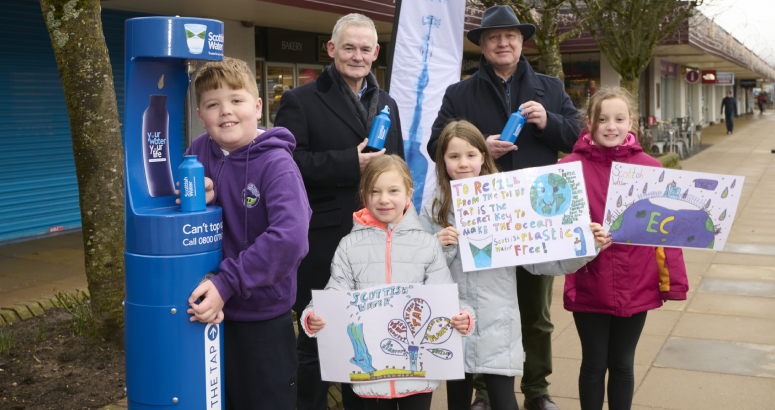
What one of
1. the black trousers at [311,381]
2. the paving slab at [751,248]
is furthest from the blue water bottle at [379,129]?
the paving slab at [751,248]

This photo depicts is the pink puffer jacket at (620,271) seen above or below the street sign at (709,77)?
below

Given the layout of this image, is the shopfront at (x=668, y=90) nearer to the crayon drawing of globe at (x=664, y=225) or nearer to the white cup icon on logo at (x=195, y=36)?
the crayon drawing of globe at (x=664, y=225)

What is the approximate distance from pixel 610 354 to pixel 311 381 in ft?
4.89

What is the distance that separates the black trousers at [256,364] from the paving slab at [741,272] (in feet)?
20.1

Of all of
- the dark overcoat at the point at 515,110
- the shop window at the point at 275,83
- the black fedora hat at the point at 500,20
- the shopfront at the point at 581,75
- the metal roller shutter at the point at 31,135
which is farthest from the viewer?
the shopfront at the point at 581,75

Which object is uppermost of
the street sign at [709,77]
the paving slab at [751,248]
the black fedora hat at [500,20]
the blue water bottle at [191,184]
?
the street sign at [709,77]

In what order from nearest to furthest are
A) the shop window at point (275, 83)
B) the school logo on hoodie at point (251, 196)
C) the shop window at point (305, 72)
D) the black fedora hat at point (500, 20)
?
the school logo on hoodie at point (251, 196) → the black fedora hat at point (500, 20) → the shop window at point (275, 83) → the shop window at point (305, 72)

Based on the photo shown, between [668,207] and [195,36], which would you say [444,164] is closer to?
[668,207]

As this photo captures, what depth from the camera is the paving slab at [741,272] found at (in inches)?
281

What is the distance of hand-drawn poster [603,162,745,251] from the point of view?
9.78 feet

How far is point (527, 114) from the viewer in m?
3.46

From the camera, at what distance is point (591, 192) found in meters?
3.20

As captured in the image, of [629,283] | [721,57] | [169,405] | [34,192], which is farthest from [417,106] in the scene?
[721,57]

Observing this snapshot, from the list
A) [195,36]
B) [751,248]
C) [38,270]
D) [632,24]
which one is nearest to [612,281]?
[195,36]
